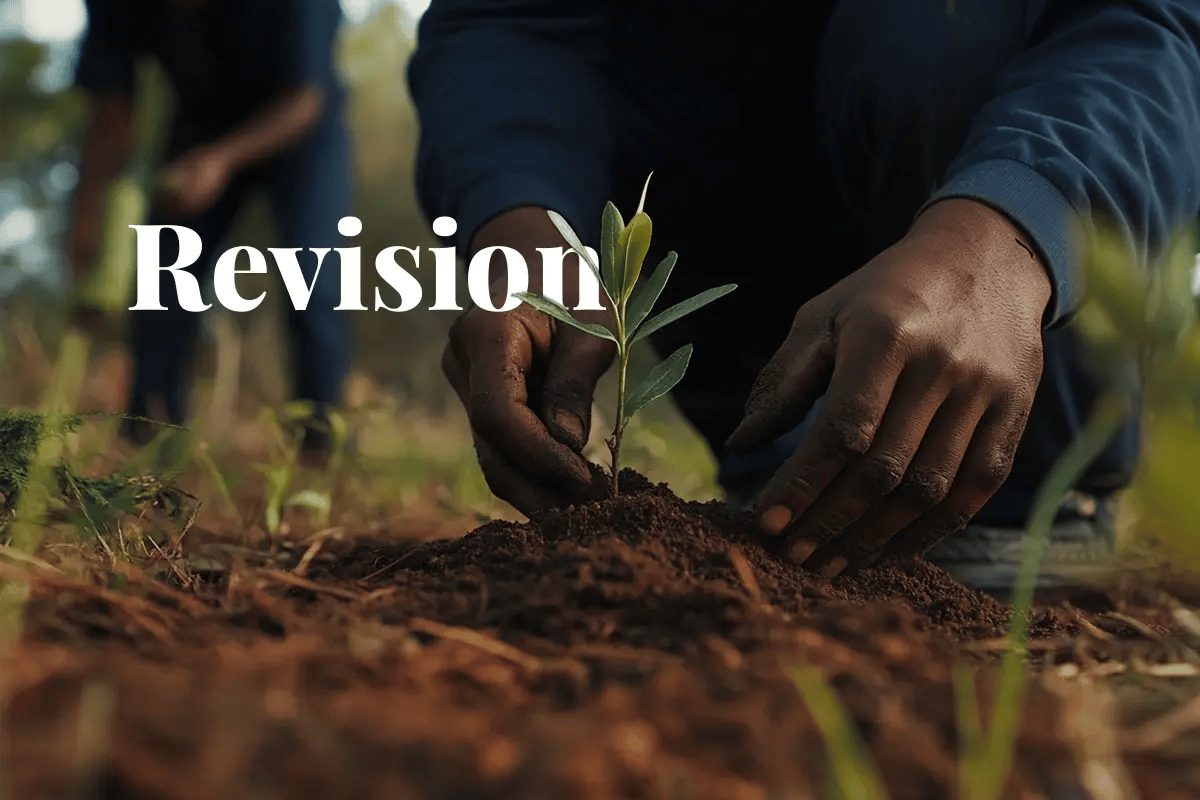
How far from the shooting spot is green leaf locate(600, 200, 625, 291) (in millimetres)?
1103

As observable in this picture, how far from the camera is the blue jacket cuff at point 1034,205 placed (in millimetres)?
1181

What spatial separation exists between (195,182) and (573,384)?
231cm

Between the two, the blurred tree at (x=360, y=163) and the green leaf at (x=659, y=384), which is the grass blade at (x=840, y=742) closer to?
the green leaf at (x=659, y=384)

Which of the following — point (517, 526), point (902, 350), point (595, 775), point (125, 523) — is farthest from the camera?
point (125, 523)

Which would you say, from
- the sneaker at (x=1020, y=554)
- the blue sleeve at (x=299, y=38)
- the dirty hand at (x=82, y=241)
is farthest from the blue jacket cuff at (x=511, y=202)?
the dirty hand at (x=82, y=241)

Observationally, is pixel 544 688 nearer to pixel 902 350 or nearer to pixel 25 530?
pixel 902 350

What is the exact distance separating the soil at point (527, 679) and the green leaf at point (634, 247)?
9.1 inches

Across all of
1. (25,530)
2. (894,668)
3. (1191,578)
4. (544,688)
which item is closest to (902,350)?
(894,668)

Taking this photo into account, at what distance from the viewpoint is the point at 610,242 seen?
1111mm

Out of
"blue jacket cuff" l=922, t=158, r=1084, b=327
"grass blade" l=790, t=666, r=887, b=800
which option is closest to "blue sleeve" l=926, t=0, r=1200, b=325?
"blue jacket cuff" l=922, t=158, r=1084, b=327

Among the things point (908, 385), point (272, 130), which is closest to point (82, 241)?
point (272, 130)

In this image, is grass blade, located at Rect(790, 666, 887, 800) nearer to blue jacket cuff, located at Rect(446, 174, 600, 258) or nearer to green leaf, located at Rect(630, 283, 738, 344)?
green leaf, located at Rect(630, 283, 738, 344)

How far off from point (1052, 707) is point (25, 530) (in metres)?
0.98

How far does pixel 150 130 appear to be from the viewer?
1451 millimetres
